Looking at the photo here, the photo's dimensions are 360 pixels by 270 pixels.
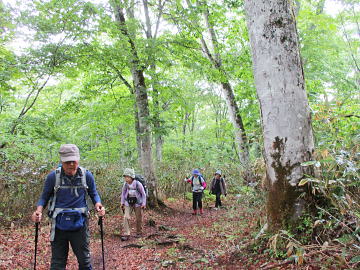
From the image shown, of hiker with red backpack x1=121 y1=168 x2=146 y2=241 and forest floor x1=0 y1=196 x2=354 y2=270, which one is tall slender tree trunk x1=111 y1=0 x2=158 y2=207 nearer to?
forest floor x1=0 y1=196 x2=354 y2=270

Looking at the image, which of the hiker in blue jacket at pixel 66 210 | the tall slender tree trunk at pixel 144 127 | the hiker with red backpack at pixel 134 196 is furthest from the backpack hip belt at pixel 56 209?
the tall slender tree trunk at pixel 144 127

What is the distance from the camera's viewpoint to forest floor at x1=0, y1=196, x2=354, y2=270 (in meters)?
4.40

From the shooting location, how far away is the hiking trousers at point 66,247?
3650mm

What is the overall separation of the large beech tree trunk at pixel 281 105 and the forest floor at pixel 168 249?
751 millimetres

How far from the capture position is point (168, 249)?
6.24m

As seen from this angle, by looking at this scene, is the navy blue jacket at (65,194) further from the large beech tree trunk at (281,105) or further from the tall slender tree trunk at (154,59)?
the tall slender tree trunk at (154,59)

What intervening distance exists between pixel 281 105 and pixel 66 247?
3.64 metres

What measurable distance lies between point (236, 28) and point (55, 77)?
26.5 ft

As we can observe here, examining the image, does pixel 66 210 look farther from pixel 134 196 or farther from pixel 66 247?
pixel 134 196

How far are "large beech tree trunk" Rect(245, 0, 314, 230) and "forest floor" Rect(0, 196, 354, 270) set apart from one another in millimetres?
751

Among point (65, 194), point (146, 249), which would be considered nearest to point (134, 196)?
point (146, 249)

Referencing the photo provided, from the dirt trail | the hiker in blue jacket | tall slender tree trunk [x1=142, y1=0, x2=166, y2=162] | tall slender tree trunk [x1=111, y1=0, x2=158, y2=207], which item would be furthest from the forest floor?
tall slender tree trunk [x1=142, y1=0, x2=166, y2=162]

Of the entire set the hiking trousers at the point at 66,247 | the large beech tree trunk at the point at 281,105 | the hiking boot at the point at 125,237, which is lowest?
the hiking boot at the point at 125,237

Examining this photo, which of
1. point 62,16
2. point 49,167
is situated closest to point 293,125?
point 62,16
